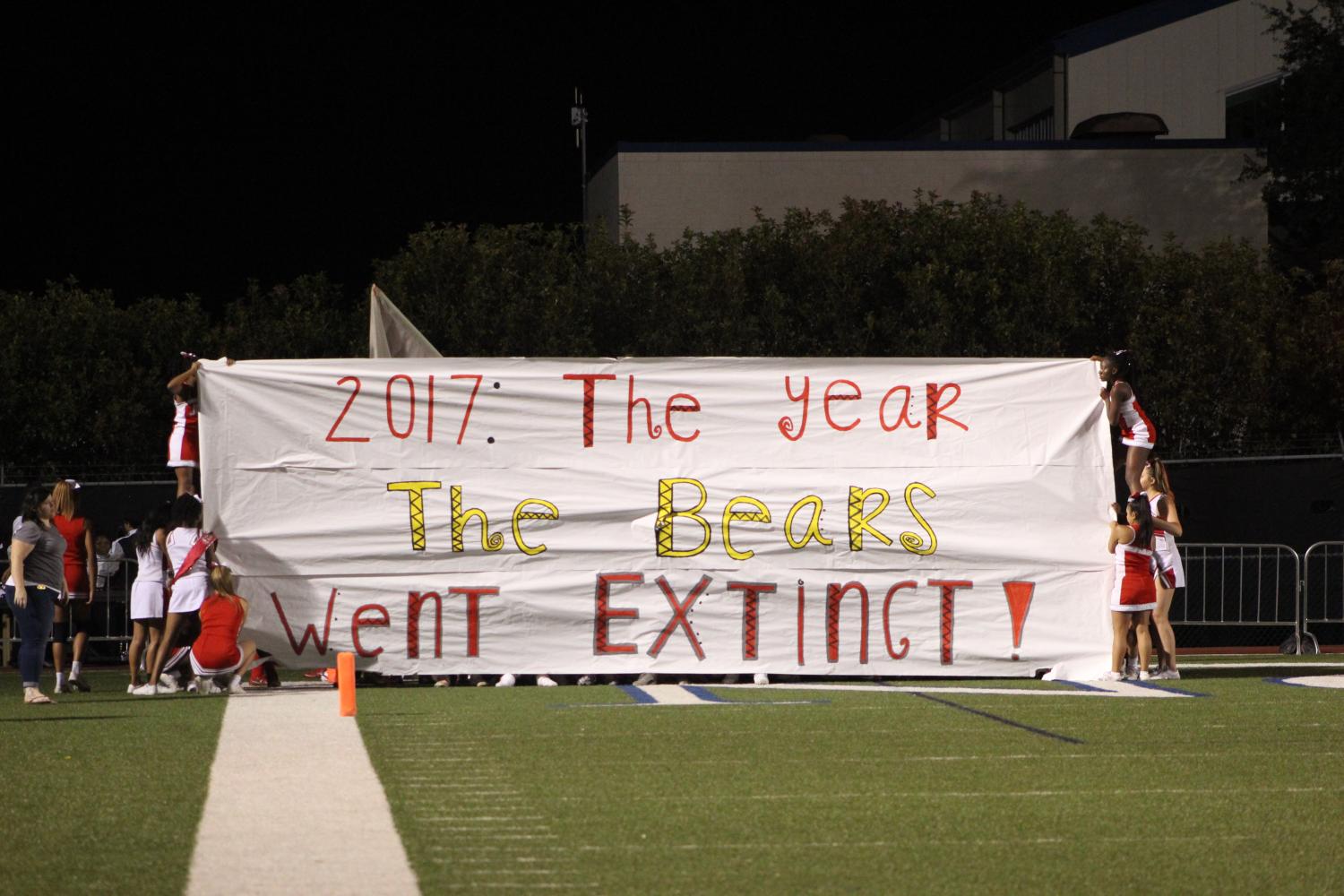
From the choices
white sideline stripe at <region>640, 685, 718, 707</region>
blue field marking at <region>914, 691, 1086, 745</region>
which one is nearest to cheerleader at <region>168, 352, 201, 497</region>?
white sideline stripe at <region>640, 685, 718, 707</region>

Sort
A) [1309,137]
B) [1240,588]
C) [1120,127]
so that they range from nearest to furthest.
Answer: [1240,588]
[1309,137]
[1120,127]

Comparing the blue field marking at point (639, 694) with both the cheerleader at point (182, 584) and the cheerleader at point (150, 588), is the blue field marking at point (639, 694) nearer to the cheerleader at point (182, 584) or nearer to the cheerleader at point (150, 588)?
the cheerleader at point (182, 584)

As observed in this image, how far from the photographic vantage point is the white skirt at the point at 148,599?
12898mm

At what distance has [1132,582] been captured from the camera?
12414mm

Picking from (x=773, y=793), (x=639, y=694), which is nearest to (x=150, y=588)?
(x=639, y=694)

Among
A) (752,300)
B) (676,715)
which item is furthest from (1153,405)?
(676,715)

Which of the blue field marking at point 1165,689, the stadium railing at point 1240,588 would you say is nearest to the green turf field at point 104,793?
the blue field marking at point 1165,689

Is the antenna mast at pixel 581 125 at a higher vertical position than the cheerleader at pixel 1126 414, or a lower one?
higher

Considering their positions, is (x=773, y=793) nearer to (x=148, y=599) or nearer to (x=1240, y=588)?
(x=148, y=599)

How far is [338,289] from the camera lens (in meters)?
33.4

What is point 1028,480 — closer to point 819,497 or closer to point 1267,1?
point 819,497

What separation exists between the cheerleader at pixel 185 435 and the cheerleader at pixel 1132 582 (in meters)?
6.71

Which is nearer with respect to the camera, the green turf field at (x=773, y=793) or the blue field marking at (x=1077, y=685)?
the green turf field at (x=773, y=793)

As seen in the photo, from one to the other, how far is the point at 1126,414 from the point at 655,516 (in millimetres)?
3547
